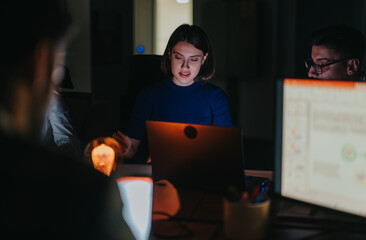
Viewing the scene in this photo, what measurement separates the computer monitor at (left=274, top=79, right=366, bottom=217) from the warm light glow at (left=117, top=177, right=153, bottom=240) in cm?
32

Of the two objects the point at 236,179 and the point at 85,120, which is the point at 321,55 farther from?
the point at 85,120

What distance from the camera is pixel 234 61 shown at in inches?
219

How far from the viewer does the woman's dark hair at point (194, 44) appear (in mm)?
2039

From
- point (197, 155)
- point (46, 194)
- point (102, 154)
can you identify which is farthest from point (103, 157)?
point (46, 194)

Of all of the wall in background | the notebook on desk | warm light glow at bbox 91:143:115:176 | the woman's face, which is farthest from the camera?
the wall in background

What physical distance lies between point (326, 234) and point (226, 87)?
497 centimetres

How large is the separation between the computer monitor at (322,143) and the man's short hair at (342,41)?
107cm

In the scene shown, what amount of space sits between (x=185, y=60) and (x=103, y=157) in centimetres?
82

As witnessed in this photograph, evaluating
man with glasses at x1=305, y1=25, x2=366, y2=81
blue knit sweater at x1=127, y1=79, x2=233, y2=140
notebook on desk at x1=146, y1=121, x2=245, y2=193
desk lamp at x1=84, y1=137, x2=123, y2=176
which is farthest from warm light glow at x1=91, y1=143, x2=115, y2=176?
man with glasses at x1=305, y1=25, x2=366, y2=81

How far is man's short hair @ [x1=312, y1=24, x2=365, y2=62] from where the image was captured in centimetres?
191

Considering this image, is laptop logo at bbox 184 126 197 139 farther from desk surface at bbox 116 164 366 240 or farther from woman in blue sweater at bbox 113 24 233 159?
woman in blue sweater at bbox 113 24 233 159

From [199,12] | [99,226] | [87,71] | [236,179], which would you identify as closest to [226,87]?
[199,12]

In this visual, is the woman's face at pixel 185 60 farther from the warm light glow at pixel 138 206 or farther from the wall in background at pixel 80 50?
the wall in background at pixel 80 50

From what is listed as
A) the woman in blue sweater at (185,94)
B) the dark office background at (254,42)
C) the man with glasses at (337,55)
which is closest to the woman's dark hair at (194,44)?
the woman in blue sweater at (185,94)
